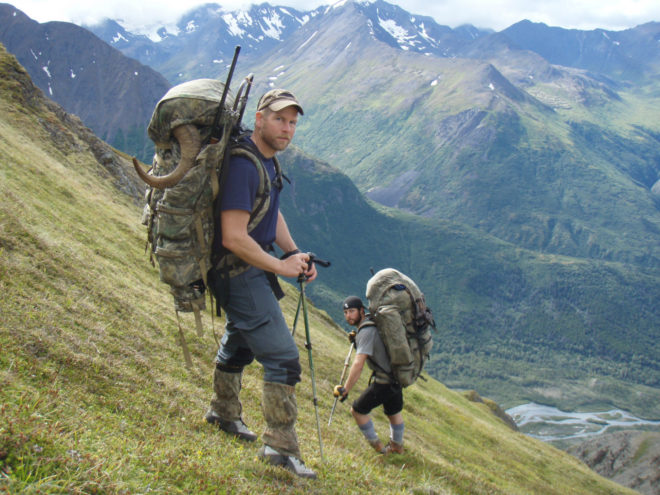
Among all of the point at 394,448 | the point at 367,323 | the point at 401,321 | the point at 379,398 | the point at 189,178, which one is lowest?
the point at 394,448

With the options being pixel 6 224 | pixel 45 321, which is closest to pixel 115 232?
pixel 6 224

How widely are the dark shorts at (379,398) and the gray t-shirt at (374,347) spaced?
44 centimetres

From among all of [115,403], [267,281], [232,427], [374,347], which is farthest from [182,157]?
[374,347]

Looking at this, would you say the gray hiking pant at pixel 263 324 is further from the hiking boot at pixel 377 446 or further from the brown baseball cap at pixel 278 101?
the hiking boot at pixel 377 446

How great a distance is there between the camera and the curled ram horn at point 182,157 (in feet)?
21.9

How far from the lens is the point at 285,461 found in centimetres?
748

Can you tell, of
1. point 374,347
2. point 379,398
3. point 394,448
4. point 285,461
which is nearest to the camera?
point 285,461

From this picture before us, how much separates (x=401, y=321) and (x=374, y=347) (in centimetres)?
82

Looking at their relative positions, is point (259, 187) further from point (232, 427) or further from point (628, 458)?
point (628, 458)

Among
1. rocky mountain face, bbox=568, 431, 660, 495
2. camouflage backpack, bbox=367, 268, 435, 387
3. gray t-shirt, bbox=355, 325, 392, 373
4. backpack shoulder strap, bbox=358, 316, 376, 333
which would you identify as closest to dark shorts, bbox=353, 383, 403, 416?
camouflage backpack, bbox=367, 268, 435, 387

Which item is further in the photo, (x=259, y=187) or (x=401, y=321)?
(x=401, y=321)

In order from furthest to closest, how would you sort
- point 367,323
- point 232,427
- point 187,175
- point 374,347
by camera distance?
point 367,323 → point 374,347 → point 232,427 → point 187,175

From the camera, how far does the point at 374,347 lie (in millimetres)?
11328

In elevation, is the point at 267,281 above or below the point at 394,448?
above
